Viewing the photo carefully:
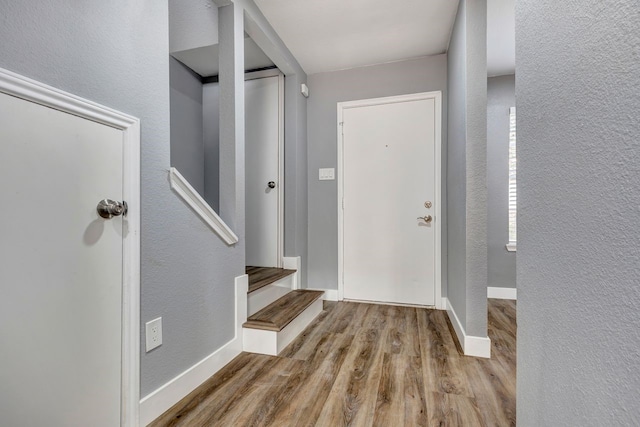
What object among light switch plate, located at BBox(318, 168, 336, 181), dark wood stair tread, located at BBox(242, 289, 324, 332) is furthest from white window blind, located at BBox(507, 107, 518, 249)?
dark wood stair tread, located at BBox(242, 289, 324, 332)

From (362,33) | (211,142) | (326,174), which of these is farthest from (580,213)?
(211,142)

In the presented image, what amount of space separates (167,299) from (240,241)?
0.64 metres

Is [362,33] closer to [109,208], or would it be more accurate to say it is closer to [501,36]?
[501,36]

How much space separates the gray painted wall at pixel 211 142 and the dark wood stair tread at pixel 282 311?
133cm

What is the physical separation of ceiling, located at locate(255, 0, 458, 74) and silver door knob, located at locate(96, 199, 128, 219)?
1.83 meters

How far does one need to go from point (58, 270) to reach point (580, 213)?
4.79 feet

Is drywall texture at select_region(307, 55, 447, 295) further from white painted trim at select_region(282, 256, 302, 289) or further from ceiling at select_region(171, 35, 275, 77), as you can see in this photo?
ceiling at select_region(171, 35, 275, 77)

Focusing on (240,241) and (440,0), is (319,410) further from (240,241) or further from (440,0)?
(440,0)

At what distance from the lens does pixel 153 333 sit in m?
1.32

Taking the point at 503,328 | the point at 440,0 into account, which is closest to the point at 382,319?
the point at 503,328

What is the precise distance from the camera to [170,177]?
142 cm

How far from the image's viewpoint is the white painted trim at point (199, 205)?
4.75 ft

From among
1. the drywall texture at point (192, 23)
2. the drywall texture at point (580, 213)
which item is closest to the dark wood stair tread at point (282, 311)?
the drywall texture at point (580, 213)

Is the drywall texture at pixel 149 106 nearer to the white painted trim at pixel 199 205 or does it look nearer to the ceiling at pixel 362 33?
the white painted trim at pixel 199 205
